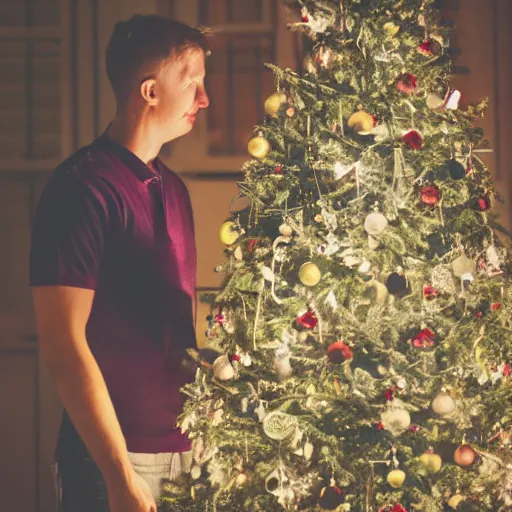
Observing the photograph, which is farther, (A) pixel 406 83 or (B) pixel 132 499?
(B) pixel 132 499

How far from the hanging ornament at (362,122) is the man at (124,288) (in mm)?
745

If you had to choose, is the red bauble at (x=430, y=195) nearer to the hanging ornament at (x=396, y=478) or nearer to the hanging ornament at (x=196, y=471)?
the hanging ornament at (x=396, y=478)

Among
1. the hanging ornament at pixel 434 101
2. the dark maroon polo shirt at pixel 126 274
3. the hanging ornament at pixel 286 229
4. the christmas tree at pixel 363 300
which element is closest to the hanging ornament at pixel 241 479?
the christmas tree at pixel 363 300

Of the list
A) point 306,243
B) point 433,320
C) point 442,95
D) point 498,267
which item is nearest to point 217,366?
point 306,243

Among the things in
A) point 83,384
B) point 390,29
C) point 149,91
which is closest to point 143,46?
point 149,91

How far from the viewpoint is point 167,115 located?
9.95 ft

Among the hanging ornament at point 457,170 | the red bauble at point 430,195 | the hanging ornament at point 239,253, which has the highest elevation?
the hanging ornament at point 457,170

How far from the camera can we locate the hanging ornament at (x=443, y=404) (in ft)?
8.05

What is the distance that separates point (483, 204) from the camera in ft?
8.36

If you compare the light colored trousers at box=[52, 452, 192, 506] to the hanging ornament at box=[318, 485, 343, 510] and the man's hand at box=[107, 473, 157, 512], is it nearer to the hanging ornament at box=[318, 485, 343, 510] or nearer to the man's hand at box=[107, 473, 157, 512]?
the man's hand at box=[107, 473, 157, 512]

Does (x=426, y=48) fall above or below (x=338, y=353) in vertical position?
above

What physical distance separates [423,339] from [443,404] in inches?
7.2

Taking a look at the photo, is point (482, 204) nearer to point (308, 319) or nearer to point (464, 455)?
point (308, 319)

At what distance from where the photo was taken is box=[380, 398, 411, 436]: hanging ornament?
2414 mm
